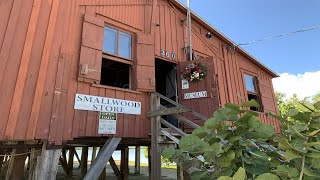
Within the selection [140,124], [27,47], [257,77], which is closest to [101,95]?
[140,124]

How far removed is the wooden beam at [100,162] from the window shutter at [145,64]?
1.34m

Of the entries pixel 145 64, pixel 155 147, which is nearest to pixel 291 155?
pixel 155 147

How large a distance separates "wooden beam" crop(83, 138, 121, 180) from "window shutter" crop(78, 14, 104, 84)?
127 centimetres

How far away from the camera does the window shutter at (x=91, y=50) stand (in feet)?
15.1

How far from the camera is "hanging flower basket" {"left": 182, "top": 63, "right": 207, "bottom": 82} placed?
19.4 ft

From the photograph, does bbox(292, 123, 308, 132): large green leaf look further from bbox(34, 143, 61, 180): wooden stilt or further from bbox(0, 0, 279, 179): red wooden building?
bbox(34, 143, 61, 180): wooden stilt

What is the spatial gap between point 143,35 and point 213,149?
5.02 m

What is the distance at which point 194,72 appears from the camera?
601cm

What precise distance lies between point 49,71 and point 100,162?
186 centimetres

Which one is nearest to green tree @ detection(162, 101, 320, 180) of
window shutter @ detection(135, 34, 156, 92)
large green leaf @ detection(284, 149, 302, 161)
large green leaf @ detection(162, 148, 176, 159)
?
large green leaf @ detection(284, 149, 302, 161)

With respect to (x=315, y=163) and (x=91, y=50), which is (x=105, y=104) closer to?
(x=91, y=50)

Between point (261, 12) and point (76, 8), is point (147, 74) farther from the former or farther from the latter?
point (261, 12)

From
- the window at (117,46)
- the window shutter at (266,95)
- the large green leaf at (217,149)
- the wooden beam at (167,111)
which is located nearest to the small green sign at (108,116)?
the wooden beam at (167,111)

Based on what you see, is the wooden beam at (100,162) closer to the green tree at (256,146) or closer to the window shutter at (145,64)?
the window shutter at (145,64)
